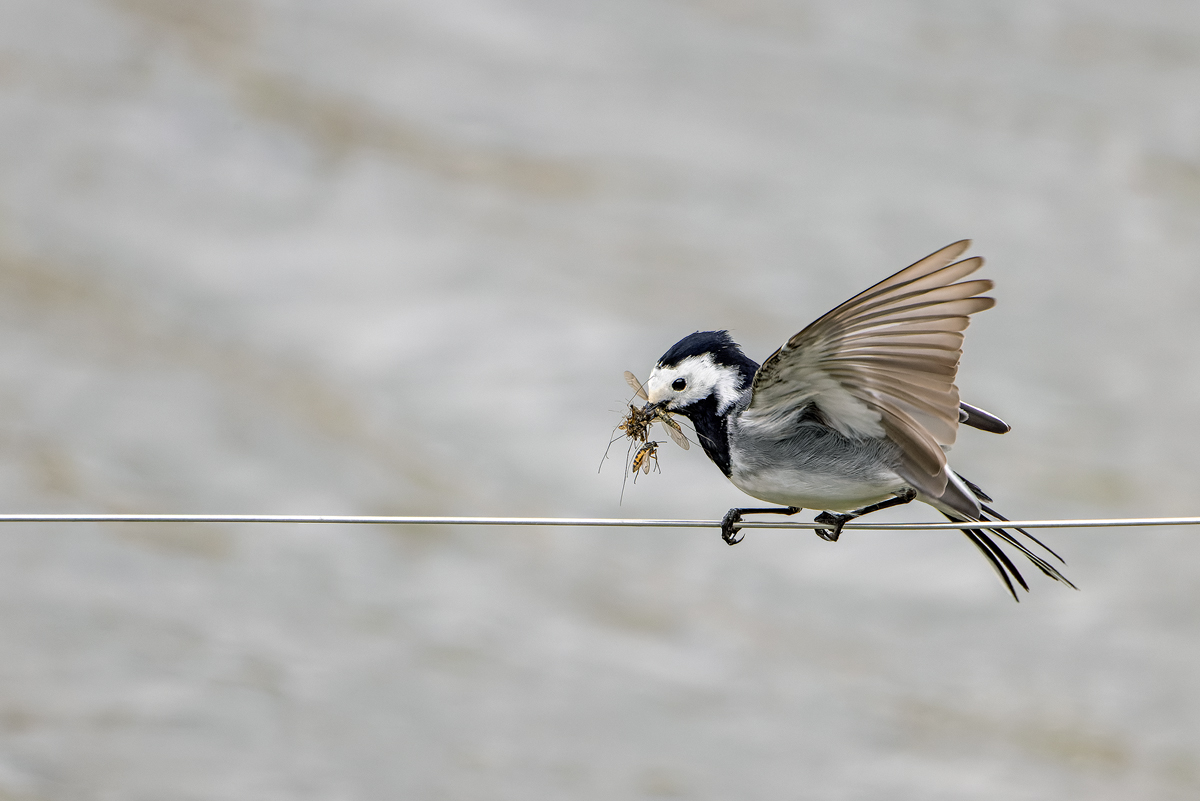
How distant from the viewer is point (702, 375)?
3682mm

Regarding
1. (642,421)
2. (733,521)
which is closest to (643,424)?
(642,421)

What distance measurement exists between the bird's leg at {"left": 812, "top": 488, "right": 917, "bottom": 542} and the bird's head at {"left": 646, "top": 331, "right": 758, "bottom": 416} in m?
0.42

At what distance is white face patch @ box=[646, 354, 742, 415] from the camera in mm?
3646

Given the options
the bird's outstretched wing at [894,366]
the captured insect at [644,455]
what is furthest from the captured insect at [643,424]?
the bird's outstretched wing at [894,366]

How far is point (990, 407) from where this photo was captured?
11.5 m

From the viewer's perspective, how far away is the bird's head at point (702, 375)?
3.65 m

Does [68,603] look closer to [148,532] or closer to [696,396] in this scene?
[148,532]

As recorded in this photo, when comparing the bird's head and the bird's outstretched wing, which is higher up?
the bird's head

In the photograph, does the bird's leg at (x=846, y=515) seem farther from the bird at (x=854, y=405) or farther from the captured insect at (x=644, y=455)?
the captured insect at (x=644, y=455)

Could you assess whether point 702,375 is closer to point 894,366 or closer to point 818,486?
point 818,486

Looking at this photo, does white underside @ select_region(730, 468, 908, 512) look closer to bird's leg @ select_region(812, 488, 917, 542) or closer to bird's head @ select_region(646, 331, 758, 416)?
bird's leg @ select_region(812, 488, 917, 542)

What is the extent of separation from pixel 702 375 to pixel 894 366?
0.70m

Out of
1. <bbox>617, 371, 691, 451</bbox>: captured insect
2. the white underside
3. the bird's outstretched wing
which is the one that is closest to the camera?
the bird's outstretched wing

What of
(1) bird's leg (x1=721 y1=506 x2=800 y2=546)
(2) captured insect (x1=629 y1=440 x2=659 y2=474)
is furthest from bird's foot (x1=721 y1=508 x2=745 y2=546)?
(2) captured insect (x1=629 y1=440 x2=659 y2=474)
